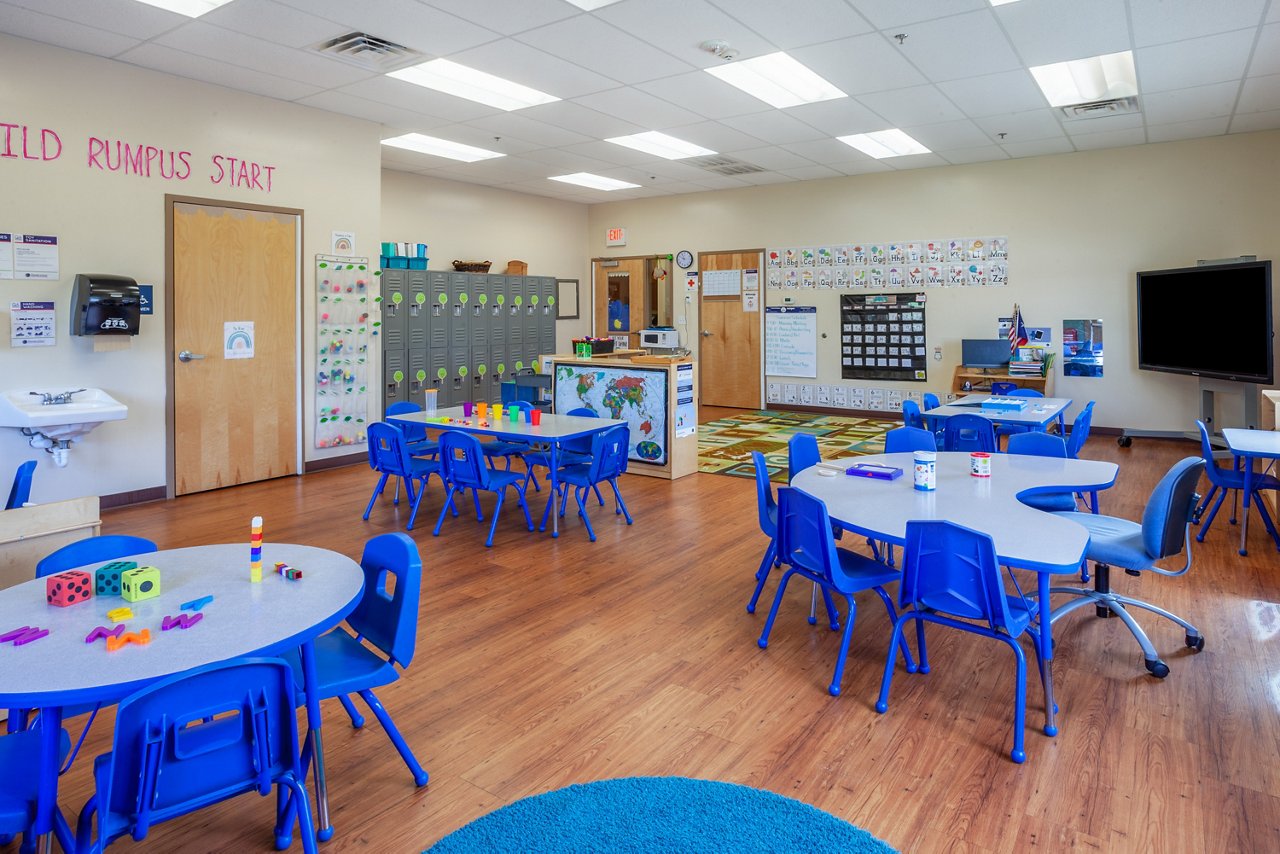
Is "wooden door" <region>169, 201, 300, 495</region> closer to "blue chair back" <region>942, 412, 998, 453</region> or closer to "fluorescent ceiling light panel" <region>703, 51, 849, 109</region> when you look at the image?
"fluorescent ceiling light panel" <region>703, 51, 849, 109</region>

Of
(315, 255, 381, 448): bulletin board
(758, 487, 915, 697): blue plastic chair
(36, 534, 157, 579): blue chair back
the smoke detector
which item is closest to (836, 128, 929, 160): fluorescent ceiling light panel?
the smoke detector

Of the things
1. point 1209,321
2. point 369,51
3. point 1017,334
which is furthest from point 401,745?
point 1017,334

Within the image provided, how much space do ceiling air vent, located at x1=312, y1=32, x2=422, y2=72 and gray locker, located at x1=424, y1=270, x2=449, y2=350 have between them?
3.40 metres

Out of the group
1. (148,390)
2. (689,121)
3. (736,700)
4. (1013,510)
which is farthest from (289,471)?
(1013,510)

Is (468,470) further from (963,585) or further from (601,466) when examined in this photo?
(963,585)

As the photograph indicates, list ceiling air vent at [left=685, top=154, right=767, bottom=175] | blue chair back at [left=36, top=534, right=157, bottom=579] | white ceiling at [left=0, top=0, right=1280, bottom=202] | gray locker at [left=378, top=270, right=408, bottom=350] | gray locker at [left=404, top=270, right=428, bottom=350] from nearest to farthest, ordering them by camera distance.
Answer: blue chair back at [left=36, top=534, right=157, bottom=579], white ceiling at [left=0, top=0, right=1280, bottom=202], gray locker at [left=378, top=270, right=408, bottom=350], gray locker at [left=404, top=270, right=428, bottom=350], ceiling air vent at [left=685, top=154, right=767, bottom=175]

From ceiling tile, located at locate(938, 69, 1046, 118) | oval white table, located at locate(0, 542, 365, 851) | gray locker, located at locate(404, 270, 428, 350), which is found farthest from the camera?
gray locker, located at locate(404, 270, 428, 350)

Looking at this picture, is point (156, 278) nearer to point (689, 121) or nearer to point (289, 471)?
point (289, 471)

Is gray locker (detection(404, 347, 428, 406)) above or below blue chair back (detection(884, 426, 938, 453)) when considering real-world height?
above

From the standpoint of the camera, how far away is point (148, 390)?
6.07m

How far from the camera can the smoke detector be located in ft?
17.7

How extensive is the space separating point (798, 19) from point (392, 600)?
4.35 metres

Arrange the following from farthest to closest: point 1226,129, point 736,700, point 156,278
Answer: point 1226,129
point 156,278
point 736,700

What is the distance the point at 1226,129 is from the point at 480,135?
7.39m
